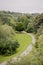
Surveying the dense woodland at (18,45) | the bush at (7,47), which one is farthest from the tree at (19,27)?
the bush at (7,47)

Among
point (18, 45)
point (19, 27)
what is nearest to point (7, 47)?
point (18, 45)

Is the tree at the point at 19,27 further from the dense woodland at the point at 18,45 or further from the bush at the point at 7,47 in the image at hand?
the bush at the point at 7,47

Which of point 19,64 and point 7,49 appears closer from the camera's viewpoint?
point 19,64

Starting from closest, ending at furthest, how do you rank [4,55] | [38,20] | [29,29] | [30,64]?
[30,64], [4,55], [38,20], [29,29]

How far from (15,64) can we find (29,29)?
3440cm

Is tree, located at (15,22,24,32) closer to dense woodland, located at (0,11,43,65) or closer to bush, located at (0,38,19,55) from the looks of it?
dense woodland, located at (0,11,43,65)

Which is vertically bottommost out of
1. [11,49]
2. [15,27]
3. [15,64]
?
[15,27]

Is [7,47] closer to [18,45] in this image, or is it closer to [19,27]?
[18,45]

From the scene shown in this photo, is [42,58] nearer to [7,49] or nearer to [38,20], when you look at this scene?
[7,49]

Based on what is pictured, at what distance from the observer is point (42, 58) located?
9.34 meters

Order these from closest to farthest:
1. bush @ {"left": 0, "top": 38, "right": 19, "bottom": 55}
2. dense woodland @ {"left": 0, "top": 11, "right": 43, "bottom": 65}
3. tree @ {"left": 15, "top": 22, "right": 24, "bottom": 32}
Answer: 1. dense woodland @ {"left": 0, "top": 11, "right": 43, "bottom": 65}
2. bush @ {"left": 0, "top": 38, "right": 19, "bottom": 55}
3. tree @ {"left": 15, "top": 22, "right": 24, "bottom": 32}

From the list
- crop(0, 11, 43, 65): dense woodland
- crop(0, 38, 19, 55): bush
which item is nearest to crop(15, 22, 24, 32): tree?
crop(0, 11, 43, 65): dense woodland

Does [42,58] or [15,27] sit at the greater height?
[42,58]

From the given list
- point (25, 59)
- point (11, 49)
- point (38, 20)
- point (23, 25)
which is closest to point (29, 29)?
point (23, 25)
